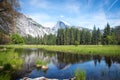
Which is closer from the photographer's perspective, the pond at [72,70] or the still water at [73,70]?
the pond at [72,70]

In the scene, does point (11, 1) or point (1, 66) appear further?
point (1, 66)

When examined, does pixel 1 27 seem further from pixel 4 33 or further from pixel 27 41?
pixel 27 41

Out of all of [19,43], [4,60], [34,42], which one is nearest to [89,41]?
[19,43]

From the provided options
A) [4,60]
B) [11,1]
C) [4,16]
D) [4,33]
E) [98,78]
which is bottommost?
[98,78]

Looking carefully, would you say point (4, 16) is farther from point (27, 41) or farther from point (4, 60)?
point (27, 41)

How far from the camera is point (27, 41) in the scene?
173875 mm

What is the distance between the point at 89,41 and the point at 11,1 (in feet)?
321

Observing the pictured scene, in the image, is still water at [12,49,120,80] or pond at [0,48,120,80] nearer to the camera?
pond at [0,48,120,80]

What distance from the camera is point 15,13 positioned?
15000mm

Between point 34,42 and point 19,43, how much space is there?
195ft

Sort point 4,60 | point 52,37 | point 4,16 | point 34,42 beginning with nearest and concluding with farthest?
point 4,16
point 4,60
point 52,37
point 34,42

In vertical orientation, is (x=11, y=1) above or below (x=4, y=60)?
above

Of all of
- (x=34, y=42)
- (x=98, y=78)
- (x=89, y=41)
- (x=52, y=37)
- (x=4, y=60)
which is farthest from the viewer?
(x=34, y=42)

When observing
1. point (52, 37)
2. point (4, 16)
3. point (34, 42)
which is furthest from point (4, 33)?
point (34, 42)
